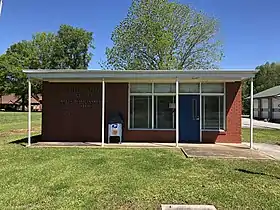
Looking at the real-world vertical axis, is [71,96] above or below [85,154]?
above

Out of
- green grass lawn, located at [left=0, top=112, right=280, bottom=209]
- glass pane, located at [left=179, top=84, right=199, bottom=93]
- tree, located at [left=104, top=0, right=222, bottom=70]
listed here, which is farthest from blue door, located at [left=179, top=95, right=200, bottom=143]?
tree, located at [left=104, top=0, right=222, bottom=70]

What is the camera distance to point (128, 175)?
25.4ft

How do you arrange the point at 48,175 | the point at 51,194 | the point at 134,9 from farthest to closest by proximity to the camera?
the point at 134,9, the point at 48,175, the point at 51,194

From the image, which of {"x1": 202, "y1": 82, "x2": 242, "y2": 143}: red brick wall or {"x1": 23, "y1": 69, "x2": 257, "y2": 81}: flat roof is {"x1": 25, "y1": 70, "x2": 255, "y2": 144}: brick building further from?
{"x1": 23, "y1": 69, "x2": 257, "y2": 81}: flat roof

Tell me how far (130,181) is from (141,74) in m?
5.95

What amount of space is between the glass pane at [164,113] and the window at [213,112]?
1.42 metres

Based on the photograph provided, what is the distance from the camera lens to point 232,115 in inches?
560

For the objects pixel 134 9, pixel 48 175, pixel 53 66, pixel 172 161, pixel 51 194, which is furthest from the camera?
pixel 53 66

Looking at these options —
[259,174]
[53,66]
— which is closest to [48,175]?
[259,174]

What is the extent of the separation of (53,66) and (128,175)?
57507 mm

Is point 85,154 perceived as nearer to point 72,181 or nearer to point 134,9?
point 72,181

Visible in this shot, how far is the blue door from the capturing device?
47.4 ft

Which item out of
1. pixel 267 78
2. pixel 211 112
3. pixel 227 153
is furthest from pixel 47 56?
pixel 227 153

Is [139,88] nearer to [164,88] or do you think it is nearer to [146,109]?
[146,109]
